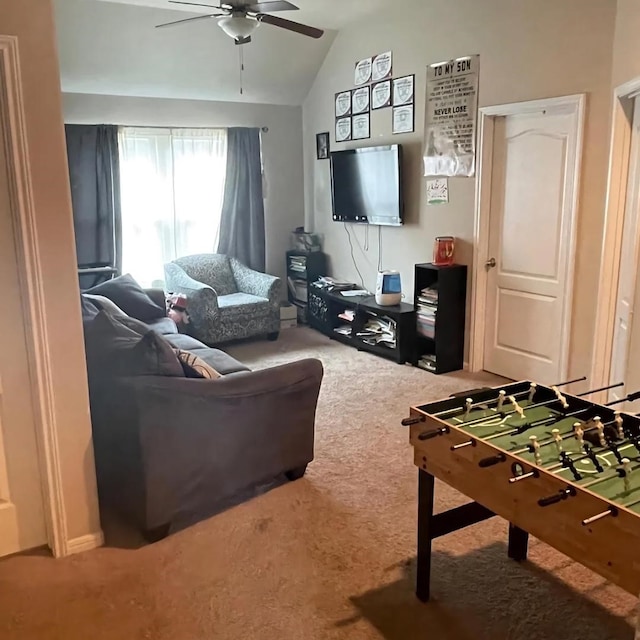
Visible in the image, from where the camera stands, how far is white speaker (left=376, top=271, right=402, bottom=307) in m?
5.50

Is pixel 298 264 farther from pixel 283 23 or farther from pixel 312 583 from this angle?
pixel 312 583

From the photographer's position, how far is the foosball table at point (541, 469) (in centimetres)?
161

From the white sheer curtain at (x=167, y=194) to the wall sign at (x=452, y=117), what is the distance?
2314mm

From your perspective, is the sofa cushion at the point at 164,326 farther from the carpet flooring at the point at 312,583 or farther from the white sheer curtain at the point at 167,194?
the carpet flooring at the point at 312,583

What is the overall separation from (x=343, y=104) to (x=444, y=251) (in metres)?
2.04

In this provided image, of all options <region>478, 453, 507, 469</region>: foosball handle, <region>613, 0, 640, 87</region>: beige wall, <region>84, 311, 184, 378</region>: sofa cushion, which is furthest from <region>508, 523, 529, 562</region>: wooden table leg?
<region>613, 0, 640, 87</region>: beige wall

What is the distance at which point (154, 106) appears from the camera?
6.04 meters

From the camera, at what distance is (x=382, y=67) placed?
557cm

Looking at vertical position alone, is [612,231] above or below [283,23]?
below

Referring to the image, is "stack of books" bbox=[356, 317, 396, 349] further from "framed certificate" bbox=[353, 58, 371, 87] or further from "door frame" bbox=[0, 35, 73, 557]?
"door frame" bbox=[0, 35, 73, 557]

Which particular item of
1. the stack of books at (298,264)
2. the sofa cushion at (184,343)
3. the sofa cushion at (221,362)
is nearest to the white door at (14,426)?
the sofa cushion at (221,362)

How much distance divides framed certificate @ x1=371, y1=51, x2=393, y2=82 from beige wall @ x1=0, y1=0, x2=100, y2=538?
371 cm

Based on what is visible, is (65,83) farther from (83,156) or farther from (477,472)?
(477,472)

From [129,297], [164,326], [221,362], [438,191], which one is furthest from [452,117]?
[129,297]
